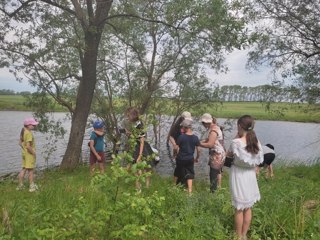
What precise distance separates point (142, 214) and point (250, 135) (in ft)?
7.59

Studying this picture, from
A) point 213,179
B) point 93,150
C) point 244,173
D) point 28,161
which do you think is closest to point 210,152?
point 213,179

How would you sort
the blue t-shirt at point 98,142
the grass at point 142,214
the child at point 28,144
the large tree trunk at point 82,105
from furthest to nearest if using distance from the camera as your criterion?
1. the large tree trunk at point 82,105
2. the blue t-shirt at point 98,142
3. the child at point 28,144
4. the grass at point 142,214

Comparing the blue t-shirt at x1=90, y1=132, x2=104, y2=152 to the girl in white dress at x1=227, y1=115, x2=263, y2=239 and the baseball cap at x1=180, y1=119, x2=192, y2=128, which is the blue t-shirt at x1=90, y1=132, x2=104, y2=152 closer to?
the baseball cap at x1=180, y1=119, x2=192, y2=128

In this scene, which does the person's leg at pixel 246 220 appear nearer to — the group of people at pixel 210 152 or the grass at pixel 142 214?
the group of people at pixel 210 152

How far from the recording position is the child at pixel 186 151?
8.30m

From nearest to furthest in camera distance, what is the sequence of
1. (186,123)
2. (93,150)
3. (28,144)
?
(186,123) < (28,144) < (93,150)

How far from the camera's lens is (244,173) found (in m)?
5.73

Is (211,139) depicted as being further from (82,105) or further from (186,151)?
(82,105)

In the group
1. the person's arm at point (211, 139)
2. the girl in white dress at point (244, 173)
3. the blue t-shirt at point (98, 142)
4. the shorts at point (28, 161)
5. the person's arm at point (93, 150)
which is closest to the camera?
the girl in white dress at point (244, 173)

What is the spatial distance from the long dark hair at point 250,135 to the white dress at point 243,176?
8cm

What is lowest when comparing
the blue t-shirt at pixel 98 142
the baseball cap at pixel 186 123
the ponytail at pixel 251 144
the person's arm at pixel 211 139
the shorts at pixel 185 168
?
the shorts at pixel 185 168

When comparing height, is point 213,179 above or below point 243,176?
below

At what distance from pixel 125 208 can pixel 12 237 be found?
145 cm

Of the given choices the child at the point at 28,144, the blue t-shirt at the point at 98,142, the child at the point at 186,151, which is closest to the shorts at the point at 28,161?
the child at the point at 28,144
